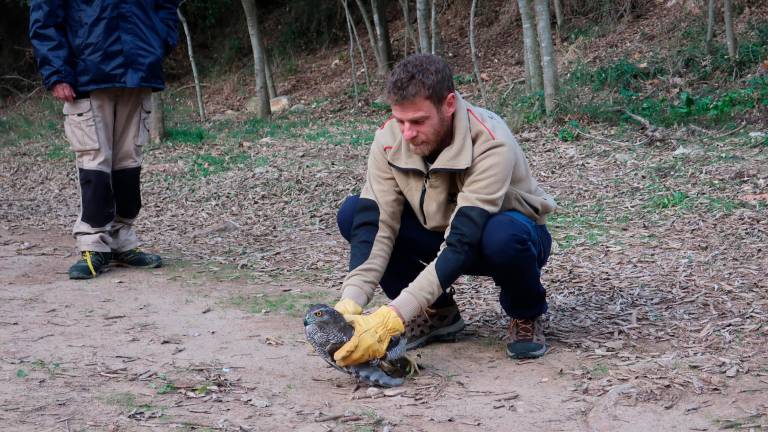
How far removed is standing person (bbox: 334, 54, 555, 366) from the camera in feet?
10.0

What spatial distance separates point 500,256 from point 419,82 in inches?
28.1

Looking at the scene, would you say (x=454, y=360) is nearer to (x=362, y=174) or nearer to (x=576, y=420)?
(x=576, y=420)

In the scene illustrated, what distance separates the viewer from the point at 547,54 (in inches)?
341

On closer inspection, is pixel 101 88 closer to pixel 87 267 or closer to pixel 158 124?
pixel 87 267

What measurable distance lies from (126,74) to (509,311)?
8.99 ft

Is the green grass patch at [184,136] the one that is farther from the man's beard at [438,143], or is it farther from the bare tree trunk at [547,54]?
the man's beard at [438,143]

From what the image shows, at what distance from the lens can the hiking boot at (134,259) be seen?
5203 mm

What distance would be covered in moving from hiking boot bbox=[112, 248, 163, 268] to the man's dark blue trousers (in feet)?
6.69

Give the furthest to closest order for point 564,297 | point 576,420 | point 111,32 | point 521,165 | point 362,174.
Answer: point 362,174 < point 111,32 < point 564,297 < point 521,165 < point 576,420

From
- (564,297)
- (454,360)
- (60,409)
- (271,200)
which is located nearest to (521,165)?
(454,360)

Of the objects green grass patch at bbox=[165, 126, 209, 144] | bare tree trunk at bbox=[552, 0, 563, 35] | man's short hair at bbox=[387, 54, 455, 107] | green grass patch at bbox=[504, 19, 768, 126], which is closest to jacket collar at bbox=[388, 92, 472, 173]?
man's short hair at bbox=[387, 54, 455, 107]

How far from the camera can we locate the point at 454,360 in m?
3.48

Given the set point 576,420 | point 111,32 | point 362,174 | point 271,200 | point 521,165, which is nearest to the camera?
point 576,420

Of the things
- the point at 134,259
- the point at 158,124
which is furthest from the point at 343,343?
the point at 158,124
